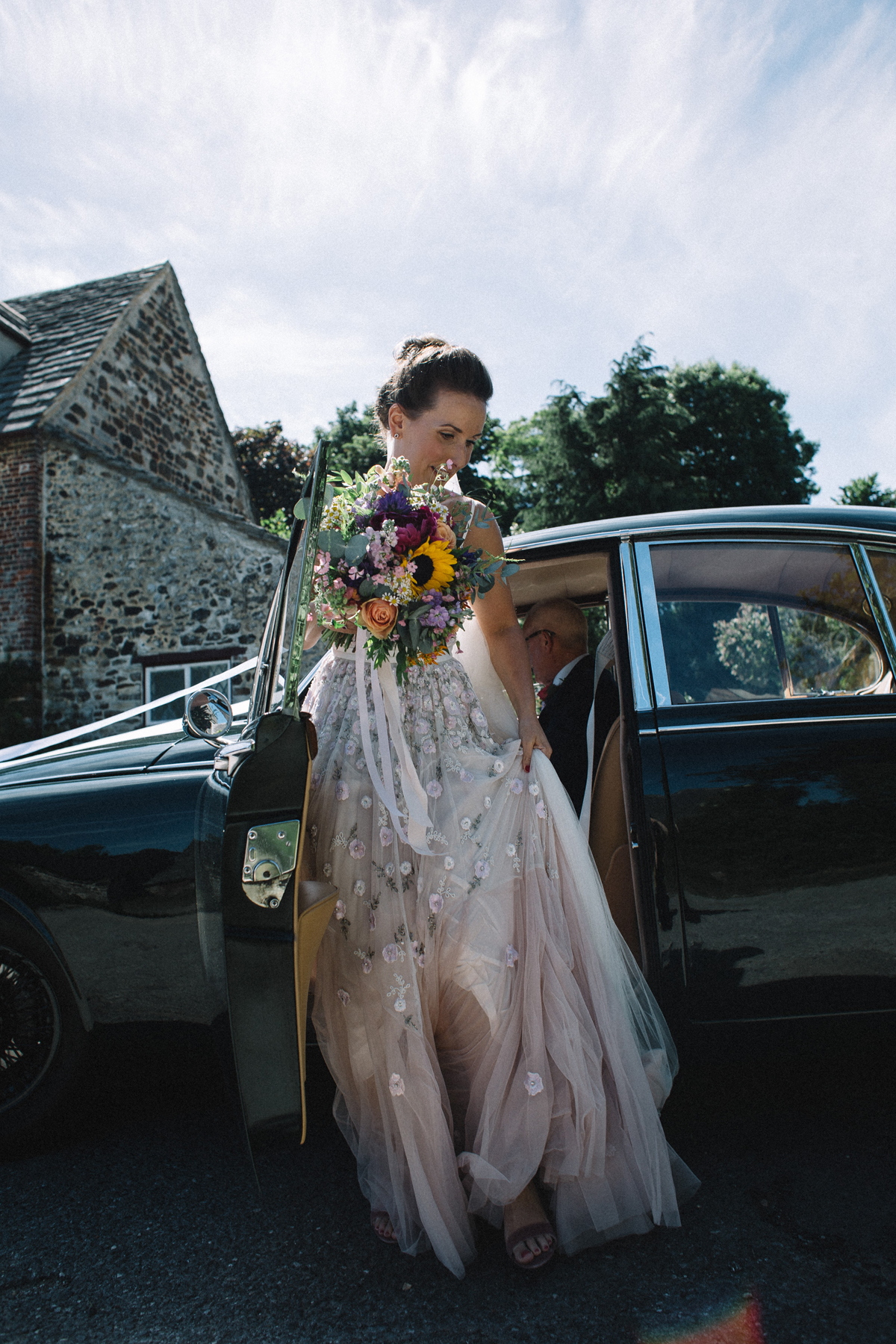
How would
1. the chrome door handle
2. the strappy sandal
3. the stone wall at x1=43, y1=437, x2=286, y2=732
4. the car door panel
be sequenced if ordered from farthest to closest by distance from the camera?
the stone wall at x1=43, y1=437, x2=286, y2=732
the car door panel
the strappy sandal
the chrome door handle

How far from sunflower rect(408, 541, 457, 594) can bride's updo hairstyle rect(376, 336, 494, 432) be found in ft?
1.69

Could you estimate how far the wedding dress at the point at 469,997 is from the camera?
1880 mm

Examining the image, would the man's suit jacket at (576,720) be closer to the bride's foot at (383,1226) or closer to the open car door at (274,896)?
the open car door at (274,896)

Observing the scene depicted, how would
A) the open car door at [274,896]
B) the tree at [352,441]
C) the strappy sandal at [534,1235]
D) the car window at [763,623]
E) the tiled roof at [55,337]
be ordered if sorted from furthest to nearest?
the tree at [352,441], the tiled roof at [55,337], the car window at [763,623], the strappy sandal at [534,1235], the open car door at [274,896]

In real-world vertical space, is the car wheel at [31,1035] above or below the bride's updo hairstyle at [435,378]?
→ below

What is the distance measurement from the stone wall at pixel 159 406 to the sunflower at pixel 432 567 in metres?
10.4

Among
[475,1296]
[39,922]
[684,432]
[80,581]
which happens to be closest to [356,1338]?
[475,1296]

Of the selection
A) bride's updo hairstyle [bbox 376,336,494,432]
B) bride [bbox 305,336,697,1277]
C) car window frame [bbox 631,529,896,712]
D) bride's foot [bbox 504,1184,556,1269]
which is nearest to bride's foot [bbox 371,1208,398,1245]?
bride [bbox 305,336,697,1277]

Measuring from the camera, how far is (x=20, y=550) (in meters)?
11.3

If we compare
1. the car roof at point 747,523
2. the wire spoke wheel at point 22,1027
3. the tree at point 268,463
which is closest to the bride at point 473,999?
the car roof at point 747,523

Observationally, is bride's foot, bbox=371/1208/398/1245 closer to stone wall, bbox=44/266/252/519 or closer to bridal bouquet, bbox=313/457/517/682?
bridal bouquet, bbox=313/457/517/682

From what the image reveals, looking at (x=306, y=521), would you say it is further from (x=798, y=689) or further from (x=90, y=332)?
(x=90, y=332)

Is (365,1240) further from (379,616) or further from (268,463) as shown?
(268,463)

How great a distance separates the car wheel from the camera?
226 centimetres
